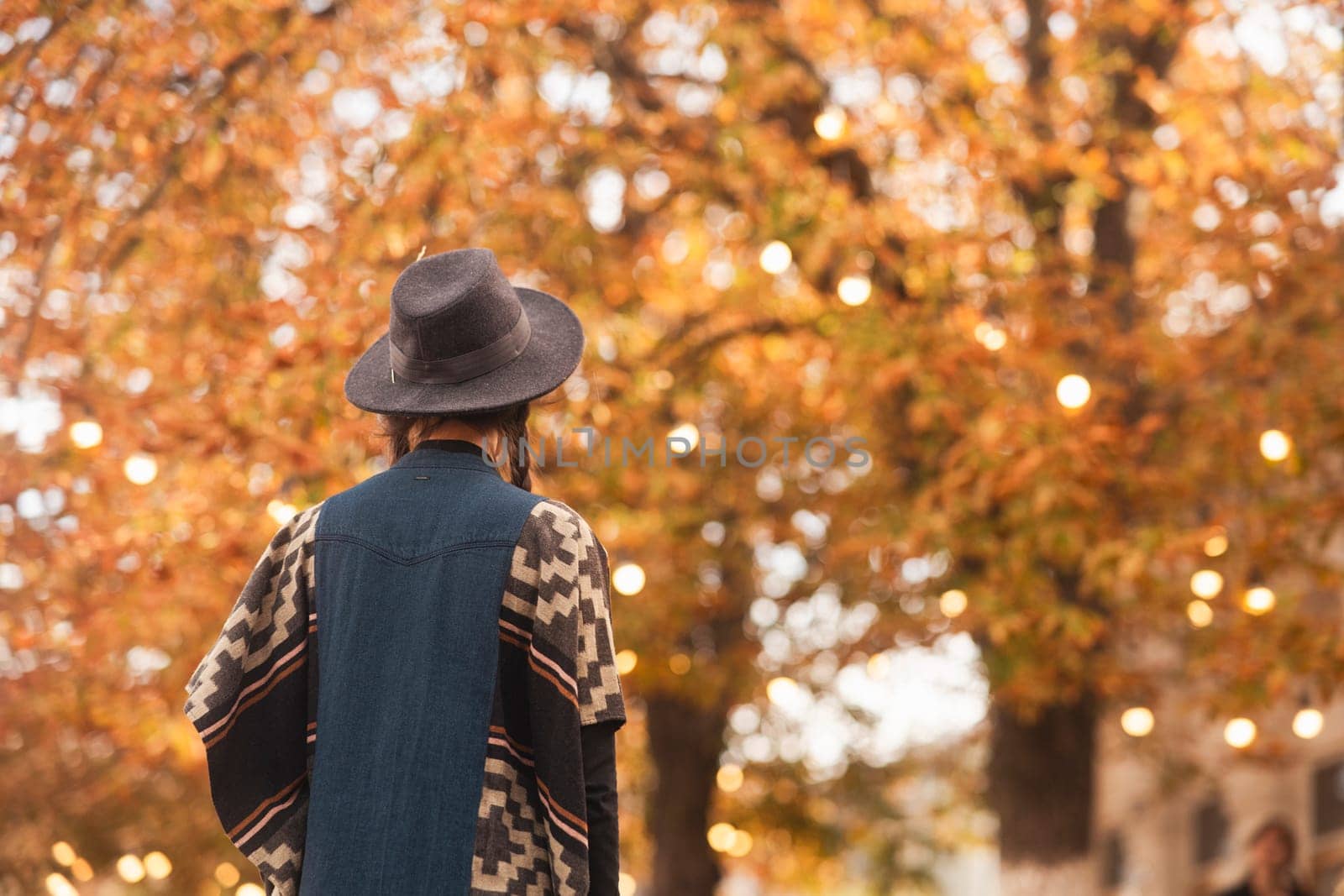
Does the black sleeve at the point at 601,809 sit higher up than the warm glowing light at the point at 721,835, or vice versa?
the black sleeve at the point at 601,809

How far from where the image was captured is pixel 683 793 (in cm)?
1109

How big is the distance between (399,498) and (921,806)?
12.0 meters

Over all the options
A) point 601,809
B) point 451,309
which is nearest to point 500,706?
point 601,809

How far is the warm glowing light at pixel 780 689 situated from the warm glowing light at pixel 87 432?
14.8 feet

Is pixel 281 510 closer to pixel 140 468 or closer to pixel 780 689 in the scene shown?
pixel 140 468

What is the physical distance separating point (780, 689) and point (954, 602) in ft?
6.76

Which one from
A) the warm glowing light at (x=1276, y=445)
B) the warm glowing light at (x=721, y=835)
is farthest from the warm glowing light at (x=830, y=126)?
the warm glowing light at (x=721, y=835)

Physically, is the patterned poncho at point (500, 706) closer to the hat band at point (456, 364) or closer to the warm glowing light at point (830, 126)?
the hat band at point (456, 364)

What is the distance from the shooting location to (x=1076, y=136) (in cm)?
871

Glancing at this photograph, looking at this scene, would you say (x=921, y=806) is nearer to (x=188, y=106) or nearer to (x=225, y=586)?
(x=225, y=586)

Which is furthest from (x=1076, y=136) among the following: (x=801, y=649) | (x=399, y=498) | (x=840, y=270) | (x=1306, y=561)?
(x=399, y=498)

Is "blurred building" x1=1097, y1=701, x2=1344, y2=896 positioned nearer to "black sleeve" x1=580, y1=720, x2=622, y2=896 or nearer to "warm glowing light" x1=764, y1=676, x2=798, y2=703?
"warm glowing light" x1=764, y1=676, x2=798, y2=703

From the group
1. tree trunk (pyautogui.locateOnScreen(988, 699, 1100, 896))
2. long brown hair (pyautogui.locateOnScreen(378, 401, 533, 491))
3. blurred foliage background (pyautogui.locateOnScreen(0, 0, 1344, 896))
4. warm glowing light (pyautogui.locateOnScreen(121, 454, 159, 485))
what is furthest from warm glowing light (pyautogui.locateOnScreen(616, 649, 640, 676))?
long brown hair (pyautogui.locateOnScreen(378, 401, 533, 491))

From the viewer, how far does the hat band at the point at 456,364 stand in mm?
2525
